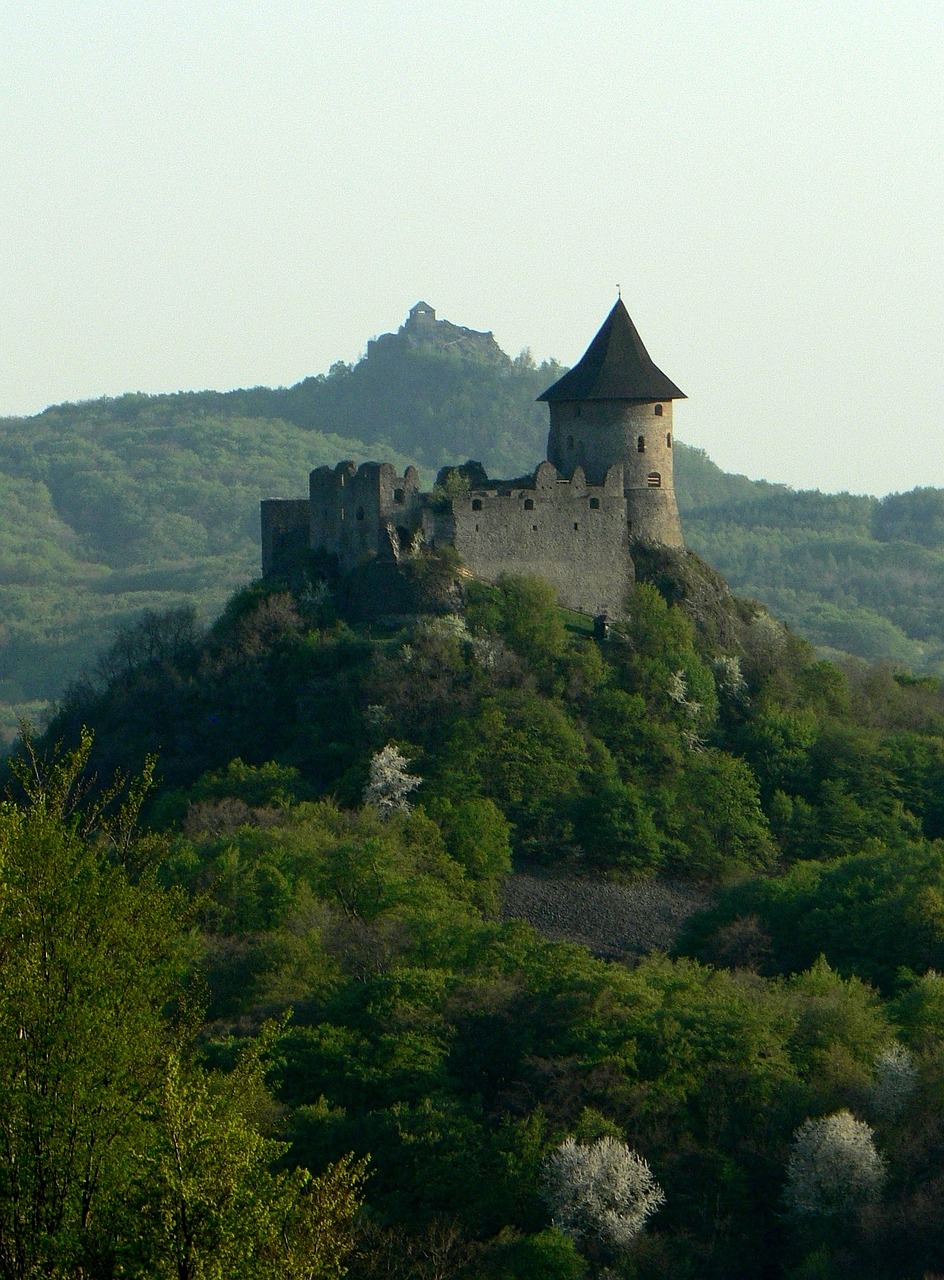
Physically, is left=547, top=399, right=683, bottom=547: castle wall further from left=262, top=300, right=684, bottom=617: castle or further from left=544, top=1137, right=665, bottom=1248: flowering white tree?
left=544, top=1137, right=665, bottom=1248: flowering white tree

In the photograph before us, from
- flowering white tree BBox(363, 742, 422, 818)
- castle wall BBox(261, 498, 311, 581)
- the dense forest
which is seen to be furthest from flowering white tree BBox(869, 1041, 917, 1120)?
castle wall BBox(261, 498, 311, 581)

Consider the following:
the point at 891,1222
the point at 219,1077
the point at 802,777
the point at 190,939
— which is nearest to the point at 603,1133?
the point at 891,1222

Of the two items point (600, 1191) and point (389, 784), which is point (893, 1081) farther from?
point (389, 784)

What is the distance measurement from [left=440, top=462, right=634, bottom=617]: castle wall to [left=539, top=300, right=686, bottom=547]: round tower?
2.06ft

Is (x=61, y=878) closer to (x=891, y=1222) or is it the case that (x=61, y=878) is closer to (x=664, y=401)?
(x=891, y=1222)

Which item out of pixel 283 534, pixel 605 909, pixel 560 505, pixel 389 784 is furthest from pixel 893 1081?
pixel 283 534

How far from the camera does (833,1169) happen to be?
4128 centimetres

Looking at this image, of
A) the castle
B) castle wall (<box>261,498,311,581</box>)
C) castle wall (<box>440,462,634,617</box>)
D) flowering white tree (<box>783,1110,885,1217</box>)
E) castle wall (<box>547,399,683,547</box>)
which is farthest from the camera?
castle wall (<box>261,498,311,581</box>)

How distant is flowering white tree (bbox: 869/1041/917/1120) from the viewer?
43.2m

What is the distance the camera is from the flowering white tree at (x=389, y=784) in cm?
6038

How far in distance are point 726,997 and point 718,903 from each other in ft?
36.6

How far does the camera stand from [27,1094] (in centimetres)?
2503

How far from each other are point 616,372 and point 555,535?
203 inches

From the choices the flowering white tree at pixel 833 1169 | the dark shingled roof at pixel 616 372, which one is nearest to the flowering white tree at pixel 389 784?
the dark shingled roof at pixel 616 372
